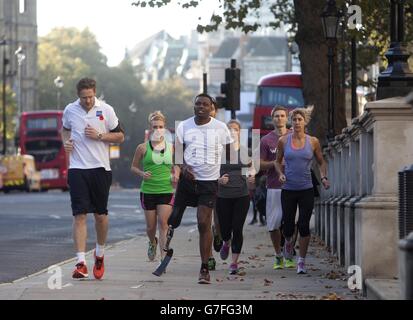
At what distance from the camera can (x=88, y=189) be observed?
14.9m

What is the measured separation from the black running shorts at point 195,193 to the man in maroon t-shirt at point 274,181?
2114 millimetres

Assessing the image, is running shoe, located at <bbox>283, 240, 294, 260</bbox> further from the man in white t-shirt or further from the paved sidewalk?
the man in white t-shirt

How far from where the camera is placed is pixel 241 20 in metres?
34.6

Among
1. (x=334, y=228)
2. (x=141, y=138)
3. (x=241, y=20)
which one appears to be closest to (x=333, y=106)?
(x=241, y=20)

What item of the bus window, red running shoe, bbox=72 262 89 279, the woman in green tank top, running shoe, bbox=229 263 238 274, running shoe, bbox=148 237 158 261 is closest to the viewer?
red running shoe, bbox=72 262 89 279

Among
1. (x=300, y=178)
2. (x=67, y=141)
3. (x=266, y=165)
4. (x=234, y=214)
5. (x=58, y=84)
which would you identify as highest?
(x=58, y=84)

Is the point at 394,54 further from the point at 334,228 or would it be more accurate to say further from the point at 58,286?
the point at 334,228

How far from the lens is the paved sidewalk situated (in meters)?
12.9

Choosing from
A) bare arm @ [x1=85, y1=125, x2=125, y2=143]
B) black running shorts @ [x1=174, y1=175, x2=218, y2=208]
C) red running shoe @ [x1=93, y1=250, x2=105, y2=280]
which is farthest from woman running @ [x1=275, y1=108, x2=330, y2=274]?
red running shoe @ [x1=93, y1=250, x2=105, y2=280]

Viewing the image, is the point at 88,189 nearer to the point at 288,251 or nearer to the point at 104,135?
the point at 104,135

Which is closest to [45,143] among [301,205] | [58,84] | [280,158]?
[280,158]

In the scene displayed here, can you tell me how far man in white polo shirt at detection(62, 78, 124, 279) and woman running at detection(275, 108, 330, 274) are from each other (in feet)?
6.86

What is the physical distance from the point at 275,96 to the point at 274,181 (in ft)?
110

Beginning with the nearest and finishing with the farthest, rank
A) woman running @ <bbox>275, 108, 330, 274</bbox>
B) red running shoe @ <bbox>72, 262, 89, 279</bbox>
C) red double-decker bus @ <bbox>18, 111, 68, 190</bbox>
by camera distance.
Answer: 1. red running shoe @ <bbox>72, 262, 89, 279</bbox>
2. woman running @ <bbox>275, 108, 330, 274</bbox>
3. red double-decker bus @ <bbox>18, 111, 68, 190</bbox>
